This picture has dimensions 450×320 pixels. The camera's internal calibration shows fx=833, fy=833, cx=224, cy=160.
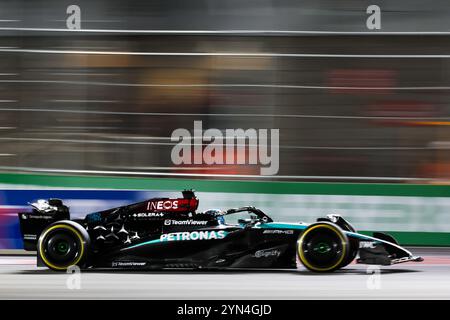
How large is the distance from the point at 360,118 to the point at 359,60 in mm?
848

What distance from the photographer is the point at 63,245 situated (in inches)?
329

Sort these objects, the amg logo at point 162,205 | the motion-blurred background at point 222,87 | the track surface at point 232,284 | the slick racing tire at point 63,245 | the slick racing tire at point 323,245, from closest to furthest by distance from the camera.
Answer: the track surface at point 232,284 → the slick racing tire at point 323,245 → the slick racing tire at point 63,245 → the amg logo at point 162,205 → the motion-blurred background at point 222,87

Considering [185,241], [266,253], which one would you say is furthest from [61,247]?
[266,253]

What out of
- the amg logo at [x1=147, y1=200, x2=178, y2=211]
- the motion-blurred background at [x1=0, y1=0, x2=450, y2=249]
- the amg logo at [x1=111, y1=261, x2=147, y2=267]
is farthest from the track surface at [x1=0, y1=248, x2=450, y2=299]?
the motion-blurred background at [x1=0, y1=0, x2=450, y2=249]

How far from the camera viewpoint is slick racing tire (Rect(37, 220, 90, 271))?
8.27m

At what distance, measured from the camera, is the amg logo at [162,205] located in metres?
8.38

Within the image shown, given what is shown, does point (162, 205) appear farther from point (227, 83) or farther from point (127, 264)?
point (227, 83)

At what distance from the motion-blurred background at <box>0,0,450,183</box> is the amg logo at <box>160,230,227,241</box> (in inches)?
144

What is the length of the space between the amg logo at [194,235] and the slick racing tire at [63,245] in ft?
2.65

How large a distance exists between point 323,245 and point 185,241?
1.36 meters

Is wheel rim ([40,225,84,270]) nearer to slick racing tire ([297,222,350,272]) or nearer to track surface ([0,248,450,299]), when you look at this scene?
track surface ([0,248,450,299])

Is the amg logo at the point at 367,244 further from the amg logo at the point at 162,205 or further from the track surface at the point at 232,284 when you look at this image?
the amg logo at the point at 162,205

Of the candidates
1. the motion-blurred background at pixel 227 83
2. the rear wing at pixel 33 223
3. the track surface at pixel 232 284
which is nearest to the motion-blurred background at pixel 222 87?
the motion-blurred background at pixel 227 83

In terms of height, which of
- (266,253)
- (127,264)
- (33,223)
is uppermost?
(33,223)
